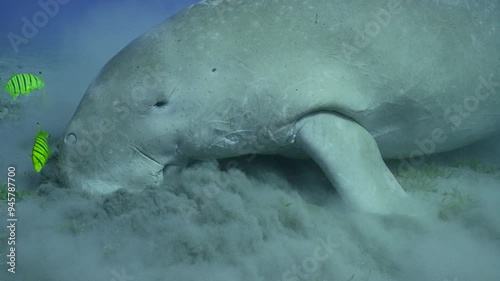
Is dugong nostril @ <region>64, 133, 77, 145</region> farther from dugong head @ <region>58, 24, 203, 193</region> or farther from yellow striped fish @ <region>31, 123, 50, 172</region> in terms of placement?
yellow striped fish @ <region>31, 123, 50, 172</region>

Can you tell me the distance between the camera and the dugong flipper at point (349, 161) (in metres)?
3.18

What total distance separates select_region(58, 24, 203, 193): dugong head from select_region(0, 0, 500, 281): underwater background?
0.68 ft

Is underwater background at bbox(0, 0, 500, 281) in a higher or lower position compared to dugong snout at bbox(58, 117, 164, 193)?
lower

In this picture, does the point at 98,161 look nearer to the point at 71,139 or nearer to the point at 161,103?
the point at 71,139

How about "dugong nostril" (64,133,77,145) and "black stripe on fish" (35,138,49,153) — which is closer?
"dugong nostril" (64,133,77,145)

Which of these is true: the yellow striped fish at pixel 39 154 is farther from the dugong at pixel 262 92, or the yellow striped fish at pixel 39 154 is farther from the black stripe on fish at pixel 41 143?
the dugong at pixel 262 92

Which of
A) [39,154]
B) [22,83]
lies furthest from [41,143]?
[22,83]

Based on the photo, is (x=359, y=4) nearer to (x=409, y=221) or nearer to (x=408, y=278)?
(x=409, y=221)

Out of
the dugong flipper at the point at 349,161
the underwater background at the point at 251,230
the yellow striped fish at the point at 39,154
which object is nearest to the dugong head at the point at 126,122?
the underwater background at the point at 251,230

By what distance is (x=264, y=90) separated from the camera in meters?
3.38

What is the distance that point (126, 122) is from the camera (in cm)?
338

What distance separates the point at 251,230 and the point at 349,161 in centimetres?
91

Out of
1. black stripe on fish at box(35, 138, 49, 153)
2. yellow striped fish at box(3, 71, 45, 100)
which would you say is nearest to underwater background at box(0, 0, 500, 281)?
black stripe on fish at box(35, 138, 49, 153)

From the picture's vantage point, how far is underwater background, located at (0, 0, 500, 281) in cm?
271
